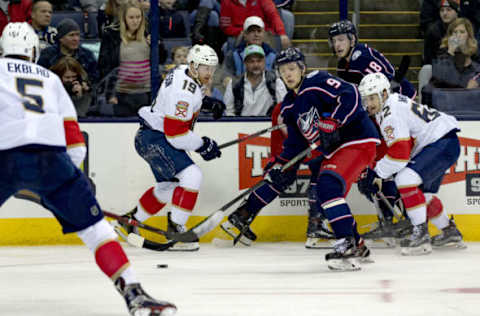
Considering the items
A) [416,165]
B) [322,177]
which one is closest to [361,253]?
[322,177]

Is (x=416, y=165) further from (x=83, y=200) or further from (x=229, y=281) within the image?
(x=83, y=200)

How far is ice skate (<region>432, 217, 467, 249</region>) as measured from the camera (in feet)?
19.2

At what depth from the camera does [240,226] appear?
6.01m

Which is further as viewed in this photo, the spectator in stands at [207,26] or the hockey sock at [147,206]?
the spectator in stands at [207,26]

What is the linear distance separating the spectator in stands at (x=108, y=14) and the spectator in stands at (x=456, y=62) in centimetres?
219

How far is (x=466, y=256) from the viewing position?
5500mm

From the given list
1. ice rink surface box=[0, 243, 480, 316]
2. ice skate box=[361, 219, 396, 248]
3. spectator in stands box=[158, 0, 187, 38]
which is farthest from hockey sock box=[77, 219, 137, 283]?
spectator in stands box=[158, 0, 187, 38]

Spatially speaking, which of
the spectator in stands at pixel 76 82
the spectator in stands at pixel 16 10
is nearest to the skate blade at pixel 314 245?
the spectator in stands at pixel 76 82

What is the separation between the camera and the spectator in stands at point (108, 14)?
6281mm

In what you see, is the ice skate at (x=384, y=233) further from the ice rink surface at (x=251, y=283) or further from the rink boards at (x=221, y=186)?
the rink boards at (x=221, y=186)

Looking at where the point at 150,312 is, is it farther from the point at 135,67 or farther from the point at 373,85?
the point at 135,67

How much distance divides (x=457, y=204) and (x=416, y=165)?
2.49 ft

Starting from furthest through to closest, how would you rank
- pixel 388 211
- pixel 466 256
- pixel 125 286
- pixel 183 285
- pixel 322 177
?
pixel 388 211 < pixel 466 256 < pixel 322 177 < pixel 183 285 < pixel 125 286

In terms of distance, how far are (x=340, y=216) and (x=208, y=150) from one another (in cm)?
125
